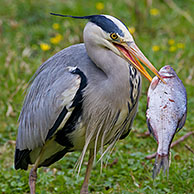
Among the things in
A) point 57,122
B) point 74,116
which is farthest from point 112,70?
point 57,122

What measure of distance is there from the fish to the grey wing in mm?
702

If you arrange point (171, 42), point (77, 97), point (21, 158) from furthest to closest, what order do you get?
1. point (171, 42)
2. point (21, 158)
3. point (77, 97)

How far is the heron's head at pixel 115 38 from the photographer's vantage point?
305 centimetres

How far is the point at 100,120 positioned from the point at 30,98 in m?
0.72

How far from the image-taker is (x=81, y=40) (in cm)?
645

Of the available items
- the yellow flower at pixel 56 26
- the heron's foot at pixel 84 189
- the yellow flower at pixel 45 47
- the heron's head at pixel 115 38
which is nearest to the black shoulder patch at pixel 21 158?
the heron's foot at pixel 84 189

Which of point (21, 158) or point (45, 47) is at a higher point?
point (45, 47)

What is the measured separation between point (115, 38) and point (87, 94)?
505mm

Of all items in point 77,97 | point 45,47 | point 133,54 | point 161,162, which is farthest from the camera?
point 45,47

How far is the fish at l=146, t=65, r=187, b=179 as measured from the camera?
2.75 metres

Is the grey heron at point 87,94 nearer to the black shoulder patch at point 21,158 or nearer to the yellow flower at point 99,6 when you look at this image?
the black shoulder patch at point 21,158

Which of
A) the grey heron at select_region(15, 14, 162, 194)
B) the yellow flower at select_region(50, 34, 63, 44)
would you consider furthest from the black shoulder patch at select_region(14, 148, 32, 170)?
the yellow flower at select_region(50, 34, 63, 44)

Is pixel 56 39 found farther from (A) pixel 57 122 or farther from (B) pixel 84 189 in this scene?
(A) pixel 57 122

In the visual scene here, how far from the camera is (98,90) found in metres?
3.29
